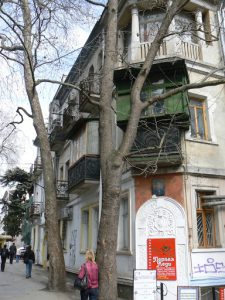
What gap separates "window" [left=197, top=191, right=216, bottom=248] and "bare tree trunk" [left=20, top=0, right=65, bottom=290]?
182 inches

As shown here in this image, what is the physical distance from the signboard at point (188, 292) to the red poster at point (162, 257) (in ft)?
10.2

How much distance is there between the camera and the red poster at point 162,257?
11656mm

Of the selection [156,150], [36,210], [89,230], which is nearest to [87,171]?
[89,230]

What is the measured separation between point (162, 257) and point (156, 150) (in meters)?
3.37

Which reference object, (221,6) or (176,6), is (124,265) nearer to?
(176,6)

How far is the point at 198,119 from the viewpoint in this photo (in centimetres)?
1372

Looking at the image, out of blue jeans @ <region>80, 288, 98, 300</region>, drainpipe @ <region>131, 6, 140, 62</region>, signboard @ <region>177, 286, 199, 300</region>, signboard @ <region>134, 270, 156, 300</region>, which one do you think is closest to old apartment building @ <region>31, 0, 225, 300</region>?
drainpipe @ <region>131, 6, 140, 62</region>

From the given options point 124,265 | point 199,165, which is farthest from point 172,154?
point 124,265

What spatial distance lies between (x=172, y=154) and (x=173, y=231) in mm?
2442

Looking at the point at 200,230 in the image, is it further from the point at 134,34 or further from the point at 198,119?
the point at 134,34

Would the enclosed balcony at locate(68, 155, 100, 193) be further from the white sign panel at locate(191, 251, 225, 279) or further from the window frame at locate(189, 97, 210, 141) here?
the white sign panel at locate(191, 251, 225, 279)

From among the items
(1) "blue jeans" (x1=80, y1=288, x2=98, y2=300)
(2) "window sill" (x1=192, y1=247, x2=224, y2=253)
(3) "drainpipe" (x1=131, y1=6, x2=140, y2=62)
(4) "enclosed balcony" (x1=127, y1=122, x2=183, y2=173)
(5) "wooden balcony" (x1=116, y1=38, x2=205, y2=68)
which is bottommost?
(1) "blue jeans" (x1=80, y1=288, x2=98, y2=300)

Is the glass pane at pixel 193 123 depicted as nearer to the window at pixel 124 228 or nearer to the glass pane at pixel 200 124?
the glass pane at pixel 200 124

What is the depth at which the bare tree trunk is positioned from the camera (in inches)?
482
